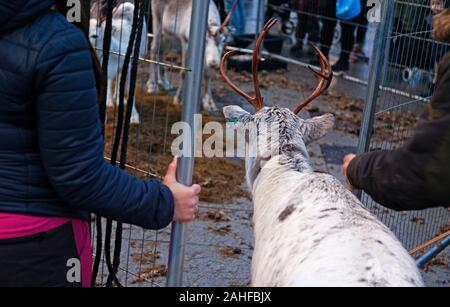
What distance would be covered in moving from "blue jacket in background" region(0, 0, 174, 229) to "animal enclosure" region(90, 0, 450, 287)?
18.2 inches

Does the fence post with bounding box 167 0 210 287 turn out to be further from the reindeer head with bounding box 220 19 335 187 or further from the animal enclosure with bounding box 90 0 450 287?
the reindeer head with bounding box 220 19 335 187

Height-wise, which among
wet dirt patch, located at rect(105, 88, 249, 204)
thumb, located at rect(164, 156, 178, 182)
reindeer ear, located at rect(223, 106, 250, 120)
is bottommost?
wet dirt patch, located at rect(105, 88, 249, 204)

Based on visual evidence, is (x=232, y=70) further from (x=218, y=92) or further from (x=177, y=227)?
(x=177, y=227)

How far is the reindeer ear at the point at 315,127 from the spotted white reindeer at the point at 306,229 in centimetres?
7

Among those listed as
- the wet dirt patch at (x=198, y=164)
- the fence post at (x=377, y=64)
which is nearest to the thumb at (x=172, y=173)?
the fence post at (x=377, y=64)

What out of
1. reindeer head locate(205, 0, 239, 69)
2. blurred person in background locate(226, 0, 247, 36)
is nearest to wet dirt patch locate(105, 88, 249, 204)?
reindeer head locate(205, 0, 239, 69)

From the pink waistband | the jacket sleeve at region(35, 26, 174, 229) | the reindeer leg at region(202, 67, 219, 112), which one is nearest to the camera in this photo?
the jacket sleeve at region(35, 26, 174, 229)

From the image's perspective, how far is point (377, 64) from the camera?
390 cm

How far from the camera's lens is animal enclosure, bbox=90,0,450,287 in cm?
250

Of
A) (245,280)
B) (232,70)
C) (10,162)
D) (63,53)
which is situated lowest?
(245,280)

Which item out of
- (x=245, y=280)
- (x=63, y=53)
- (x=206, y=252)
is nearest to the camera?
(x=63, y=53)

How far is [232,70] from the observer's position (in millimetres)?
9383
